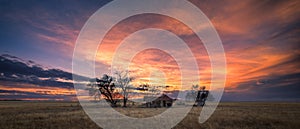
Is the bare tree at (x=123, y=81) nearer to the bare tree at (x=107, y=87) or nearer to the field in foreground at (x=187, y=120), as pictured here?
the bare tree at (x=107, y=87)

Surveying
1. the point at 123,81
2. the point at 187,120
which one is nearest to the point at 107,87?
the point at 123,81

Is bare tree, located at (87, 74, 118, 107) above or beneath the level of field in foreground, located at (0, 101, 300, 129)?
above

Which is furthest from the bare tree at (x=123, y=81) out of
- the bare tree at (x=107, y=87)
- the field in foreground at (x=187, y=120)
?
the field in foreground at (x=187, y=120)

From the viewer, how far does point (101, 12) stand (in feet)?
106

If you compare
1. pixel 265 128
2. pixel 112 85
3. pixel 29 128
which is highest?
pixel 112 85

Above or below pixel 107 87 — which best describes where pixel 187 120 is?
below

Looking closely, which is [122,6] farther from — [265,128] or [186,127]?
[265,128]

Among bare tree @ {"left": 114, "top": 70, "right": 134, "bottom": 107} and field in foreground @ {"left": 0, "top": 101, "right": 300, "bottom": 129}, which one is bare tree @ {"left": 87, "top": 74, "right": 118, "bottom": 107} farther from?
field in foreground @ {"left": 0, "top": 101, "right": 300, "bottom": 129}

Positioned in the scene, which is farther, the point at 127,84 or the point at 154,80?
the point at 154,80

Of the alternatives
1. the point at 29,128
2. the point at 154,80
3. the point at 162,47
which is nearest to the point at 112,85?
the point at 154,80

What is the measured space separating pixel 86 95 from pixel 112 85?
12.8 metres

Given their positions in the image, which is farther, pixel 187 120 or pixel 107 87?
pixel 107 87

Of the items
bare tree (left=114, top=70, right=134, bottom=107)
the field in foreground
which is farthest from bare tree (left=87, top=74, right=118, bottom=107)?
the field in foreground

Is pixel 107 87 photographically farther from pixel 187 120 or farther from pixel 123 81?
pixel 187 120
